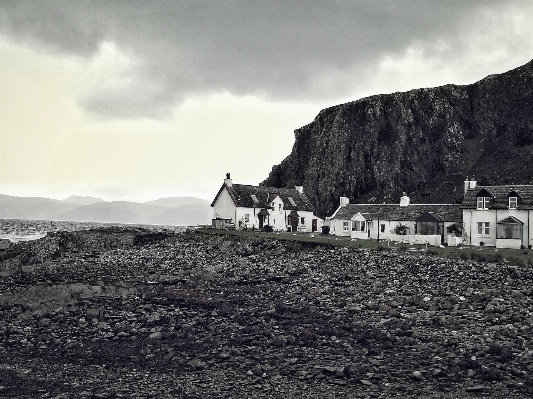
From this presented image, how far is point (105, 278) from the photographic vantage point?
3281 cm

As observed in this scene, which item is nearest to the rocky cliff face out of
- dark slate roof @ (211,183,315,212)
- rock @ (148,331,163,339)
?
dark slate roof @ (211,183,315,212)

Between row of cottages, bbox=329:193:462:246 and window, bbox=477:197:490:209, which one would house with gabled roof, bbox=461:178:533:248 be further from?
row of cottages, bbox=329:193:462:246

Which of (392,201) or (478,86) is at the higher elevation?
(478,86)

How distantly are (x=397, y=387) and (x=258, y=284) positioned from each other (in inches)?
656

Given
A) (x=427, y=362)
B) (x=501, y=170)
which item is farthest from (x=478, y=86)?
(x=427, y=362)

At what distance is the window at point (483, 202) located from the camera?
155 ft

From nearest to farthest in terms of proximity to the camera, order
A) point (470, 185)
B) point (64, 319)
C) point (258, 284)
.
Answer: point (64, 319)
point (258, 284)
point (470, 185)

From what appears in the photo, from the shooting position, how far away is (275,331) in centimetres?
1909

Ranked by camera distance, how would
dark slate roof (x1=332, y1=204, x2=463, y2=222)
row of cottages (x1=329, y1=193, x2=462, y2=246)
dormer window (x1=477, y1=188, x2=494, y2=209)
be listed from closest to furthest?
dormer window (x1=477, y1=188, x2=494, y2=209)
row of cottages (x1=329, y1=193, x2=462, y2=246)
dark slate roof (x1=332, y1=204, x2=463, y2=222)

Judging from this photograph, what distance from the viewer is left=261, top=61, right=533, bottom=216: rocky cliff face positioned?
10312 centimetres

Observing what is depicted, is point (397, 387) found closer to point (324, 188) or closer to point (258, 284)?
point (258, 284)

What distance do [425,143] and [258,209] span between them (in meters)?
59.8

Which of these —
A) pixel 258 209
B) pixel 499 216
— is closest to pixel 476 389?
pixel 499 216

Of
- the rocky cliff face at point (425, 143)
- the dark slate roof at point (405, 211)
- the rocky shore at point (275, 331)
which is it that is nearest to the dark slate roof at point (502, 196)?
the dark slate roof at point (405, 211)
